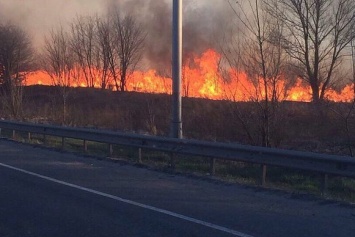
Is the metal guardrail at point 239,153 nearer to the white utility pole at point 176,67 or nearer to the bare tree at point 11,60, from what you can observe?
the white utility pole at point 176,67

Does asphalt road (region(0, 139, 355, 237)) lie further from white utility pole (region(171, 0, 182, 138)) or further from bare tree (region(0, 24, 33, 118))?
bare tree (region(0, 24, 33, 118))

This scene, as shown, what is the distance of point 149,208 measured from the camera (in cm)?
982

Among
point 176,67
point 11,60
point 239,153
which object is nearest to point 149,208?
point 239,153

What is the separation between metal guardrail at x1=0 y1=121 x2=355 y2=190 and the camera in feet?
36.2

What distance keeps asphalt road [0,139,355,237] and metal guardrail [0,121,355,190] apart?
0.68 meters

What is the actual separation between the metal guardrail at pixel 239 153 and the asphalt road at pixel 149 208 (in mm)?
677

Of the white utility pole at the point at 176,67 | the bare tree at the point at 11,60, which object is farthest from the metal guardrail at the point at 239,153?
the bare tree at the point at 11,60

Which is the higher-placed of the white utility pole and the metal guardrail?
the white utility pole

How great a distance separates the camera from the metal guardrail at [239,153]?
1102 cm

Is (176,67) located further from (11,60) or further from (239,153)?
(11,60)

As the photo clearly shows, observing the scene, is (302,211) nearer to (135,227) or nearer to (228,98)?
(135,227)

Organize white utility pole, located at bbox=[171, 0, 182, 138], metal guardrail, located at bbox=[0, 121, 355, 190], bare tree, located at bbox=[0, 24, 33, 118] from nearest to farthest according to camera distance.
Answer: metal guardrail, located at bbox=[0, 121, 355, 190] → white utility pole, located at bbox=[171, 0, 182, 138] → bare tree, located at bbox=[0, 24, 33, 118]

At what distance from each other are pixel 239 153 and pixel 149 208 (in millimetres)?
3678

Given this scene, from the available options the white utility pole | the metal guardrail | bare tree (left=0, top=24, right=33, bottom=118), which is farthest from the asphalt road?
bare tree (left=0, top=24, right=33, bottom=118)
